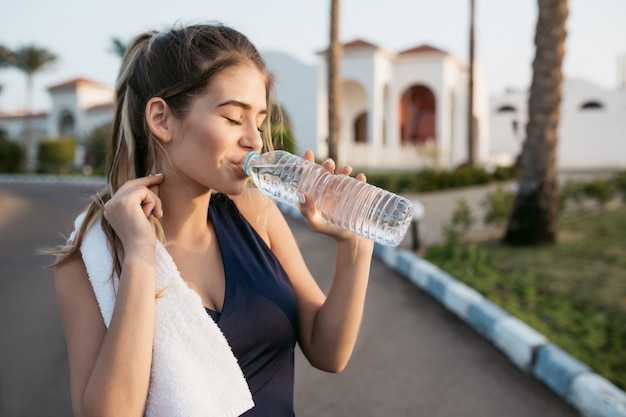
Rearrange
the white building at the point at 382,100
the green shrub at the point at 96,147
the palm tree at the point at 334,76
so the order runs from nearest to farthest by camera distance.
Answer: the palm tree at the point at 334,76 < the white building at the point at 382,100 < the green shrub at the point at 96,147

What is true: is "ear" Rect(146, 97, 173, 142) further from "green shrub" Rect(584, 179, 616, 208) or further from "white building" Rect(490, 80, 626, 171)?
"white building" Rect(490, 80, 626, 171)

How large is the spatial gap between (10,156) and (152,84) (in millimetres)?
40640

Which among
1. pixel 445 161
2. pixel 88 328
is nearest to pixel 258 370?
pixel 88 328

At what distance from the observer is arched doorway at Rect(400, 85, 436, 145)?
31594mm

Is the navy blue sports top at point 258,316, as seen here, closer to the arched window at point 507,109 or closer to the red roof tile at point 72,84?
the arched window at point 507,109

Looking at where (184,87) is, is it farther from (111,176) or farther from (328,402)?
(328,402)

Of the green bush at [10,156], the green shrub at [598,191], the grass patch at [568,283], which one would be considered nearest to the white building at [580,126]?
the green shrub at [598,191]

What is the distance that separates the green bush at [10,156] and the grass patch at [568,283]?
36.2 m

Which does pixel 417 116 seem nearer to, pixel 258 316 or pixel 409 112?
pixel 409 112

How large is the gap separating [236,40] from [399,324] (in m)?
3.74

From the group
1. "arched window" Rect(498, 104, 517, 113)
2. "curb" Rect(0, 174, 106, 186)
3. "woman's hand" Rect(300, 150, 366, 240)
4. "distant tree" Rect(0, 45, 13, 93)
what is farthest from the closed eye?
"distant tree" Rect(0, 45, 13, 93)

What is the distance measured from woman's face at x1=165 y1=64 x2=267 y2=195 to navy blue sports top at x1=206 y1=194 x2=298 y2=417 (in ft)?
0.82

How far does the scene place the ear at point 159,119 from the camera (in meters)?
1.76

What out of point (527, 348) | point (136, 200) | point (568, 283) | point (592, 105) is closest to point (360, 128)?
point (592, 105)
